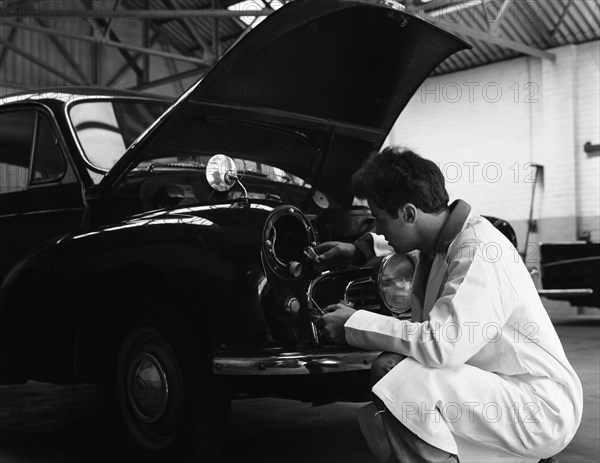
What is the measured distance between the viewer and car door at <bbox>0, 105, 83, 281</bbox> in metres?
3.80

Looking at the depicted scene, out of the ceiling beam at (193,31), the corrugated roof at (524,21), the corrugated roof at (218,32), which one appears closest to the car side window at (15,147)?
Answer: the corrugated roof at (218,32)

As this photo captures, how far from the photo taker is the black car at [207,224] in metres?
2.68

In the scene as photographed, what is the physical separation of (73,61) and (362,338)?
15.4 metres

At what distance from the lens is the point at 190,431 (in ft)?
8.93

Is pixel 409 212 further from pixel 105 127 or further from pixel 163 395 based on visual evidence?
pixel 105 127

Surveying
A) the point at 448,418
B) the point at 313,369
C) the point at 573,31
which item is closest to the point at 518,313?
the point at 448,418

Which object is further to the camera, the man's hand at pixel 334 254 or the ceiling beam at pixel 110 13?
the ceiling beam at pixel 110 13

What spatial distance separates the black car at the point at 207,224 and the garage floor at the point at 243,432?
34 cm

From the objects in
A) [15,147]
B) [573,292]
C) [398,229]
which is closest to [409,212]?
[398,229]

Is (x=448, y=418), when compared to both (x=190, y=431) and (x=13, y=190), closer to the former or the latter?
(x=190, y=431)

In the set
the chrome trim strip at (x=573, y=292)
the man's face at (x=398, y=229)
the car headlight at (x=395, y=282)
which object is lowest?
the chrome trim strip at (x=573, y=292)

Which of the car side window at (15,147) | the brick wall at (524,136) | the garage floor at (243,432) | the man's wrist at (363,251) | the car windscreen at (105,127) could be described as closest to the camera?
the man's wrist at (363,251)

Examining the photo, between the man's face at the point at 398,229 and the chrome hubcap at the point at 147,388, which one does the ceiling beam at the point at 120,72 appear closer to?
the chrome hubcap at the point at 147,388

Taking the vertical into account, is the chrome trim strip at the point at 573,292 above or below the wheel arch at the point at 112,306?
below
